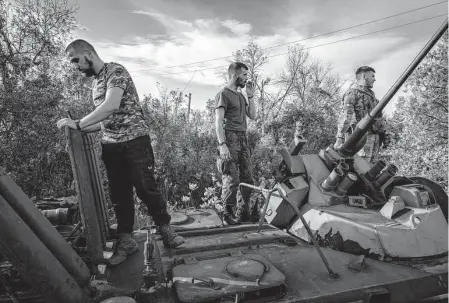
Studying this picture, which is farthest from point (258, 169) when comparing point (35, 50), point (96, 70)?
point (96, 70)

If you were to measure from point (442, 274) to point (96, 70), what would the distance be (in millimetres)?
3343

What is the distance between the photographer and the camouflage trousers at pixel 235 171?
4.20m

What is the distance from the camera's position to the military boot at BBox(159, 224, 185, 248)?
2.88 metres

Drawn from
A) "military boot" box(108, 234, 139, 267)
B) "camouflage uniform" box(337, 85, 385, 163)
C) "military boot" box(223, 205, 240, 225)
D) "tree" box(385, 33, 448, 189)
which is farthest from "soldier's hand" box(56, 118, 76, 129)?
→ "tree" box(385, 33, 448, 189)

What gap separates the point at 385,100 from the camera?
334 cm

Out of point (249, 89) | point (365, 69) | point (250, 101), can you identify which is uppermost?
point (365, 69)

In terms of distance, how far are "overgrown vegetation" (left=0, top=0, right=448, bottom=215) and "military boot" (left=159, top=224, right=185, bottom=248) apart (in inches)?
196

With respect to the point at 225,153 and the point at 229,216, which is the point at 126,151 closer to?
the point at 225,153

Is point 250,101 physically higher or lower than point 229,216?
higher

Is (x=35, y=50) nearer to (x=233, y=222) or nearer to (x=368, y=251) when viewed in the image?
(x=233, y=222)

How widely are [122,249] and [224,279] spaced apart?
3.82ft

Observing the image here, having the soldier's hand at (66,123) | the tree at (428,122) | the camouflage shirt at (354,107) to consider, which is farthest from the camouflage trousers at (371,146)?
the tree at (428,122)

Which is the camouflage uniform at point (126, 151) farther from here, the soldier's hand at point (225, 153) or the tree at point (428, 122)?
the tree at point (428, 122)

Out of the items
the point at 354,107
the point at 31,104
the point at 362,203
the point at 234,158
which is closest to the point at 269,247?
the point at 362,203
